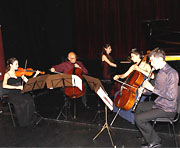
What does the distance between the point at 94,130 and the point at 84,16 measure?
14.9ft

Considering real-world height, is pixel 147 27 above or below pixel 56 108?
above

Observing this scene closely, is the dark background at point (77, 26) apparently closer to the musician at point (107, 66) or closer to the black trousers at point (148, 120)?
the musician at point (107, 66)

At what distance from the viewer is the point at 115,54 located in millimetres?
6715

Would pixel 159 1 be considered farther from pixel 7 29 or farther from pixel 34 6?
pixel 7 29

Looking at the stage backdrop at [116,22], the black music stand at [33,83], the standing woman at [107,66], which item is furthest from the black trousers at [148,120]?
the stage backdrop at [116,22]

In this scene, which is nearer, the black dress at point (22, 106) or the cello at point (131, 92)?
the cello at point (131, 92)

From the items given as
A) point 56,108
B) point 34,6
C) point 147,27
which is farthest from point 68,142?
point 34,6

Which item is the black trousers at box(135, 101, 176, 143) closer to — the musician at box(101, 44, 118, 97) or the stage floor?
the stage floor

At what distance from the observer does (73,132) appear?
3271 mm

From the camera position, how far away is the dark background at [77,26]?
17.0 feet

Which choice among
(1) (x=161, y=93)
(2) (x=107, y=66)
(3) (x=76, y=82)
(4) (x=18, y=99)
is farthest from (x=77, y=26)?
(1) (x=161, y=93)

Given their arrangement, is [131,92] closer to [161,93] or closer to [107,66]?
[161,93]

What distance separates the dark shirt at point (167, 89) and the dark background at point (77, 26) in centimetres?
344

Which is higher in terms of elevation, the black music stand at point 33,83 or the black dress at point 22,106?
the black music stand at point 33,83
